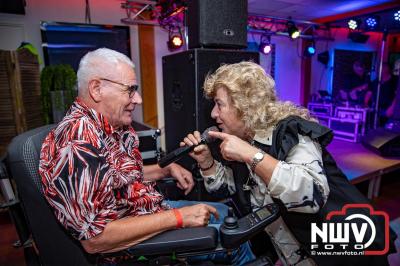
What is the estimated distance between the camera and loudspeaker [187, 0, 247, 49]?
1.47 metres

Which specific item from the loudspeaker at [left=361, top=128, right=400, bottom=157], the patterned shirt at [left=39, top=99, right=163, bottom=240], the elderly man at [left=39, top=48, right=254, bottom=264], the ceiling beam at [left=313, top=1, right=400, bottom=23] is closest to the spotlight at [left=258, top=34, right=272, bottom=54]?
the ceiling beam at [left=313, top=1, right=400, bottom=23]

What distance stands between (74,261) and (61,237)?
10 centimetres

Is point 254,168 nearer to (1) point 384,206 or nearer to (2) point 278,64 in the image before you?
(1) point 384,206

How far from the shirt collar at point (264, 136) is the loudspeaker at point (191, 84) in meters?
0.34

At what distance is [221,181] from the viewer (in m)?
1.44

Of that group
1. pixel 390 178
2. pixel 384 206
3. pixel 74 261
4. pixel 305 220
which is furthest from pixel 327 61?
pixel 74 261

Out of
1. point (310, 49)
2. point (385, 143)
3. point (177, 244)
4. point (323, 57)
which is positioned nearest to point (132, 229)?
point (177, 244)

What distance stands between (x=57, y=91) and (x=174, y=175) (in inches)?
59.6

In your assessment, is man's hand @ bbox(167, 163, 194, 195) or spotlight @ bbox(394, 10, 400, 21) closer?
man's hand @ bbox(167, 163, 194, 195)

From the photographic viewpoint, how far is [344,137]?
5070mm

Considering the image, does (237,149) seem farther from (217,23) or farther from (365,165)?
(365,165)

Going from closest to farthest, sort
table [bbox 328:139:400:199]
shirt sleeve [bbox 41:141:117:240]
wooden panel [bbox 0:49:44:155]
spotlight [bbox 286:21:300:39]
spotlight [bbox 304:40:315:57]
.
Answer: shirt sleeve [bbox 41:141:117:240] → wooden panel [bbox 0:49:44:155] → table [bbox 328:139:400:199] → spotlight [bbox 286:21:300:39] → spotlight [bbox 304:40:315:57]

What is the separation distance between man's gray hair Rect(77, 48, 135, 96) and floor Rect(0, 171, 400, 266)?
1734 millimetres

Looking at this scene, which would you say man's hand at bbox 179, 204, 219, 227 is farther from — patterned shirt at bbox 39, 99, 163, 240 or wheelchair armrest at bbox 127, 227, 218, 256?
patterned shirt at bbox 39, 99, 163, 240
